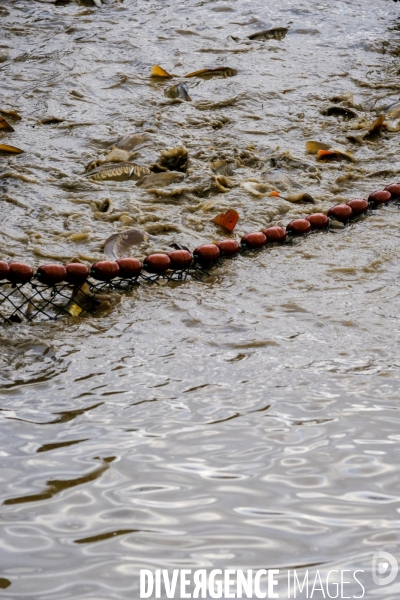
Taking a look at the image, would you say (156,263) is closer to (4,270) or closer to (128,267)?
(128,267)

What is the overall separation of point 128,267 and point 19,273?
0.47 m

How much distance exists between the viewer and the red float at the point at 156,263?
3.25 metres

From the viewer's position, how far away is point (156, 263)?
326 cm

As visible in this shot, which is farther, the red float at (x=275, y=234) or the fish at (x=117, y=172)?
the fish at (x=117, y=172)

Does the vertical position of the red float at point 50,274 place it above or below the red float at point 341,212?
above

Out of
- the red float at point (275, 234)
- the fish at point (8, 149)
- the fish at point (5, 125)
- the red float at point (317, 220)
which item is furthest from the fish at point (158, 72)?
the red float at point (275, 234)

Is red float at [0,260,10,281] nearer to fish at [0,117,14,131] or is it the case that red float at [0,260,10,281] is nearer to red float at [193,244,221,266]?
red float at [193,244,221,266]

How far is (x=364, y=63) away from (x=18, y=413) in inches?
206

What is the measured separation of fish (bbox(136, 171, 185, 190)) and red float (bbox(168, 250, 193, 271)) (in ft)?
3.44

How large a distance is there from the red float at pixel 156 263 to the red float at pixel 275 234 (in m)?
0.63

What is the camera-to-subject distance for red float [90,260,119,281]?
3109 mm

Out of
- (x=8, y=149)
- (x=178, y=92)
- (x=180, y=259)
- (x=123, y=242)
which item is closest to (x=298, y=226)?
(x=180, y=259)

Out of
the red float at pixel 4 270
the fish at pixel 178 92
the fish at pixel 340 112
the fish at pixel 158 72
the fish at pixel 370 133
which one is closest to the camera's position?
the red float at pixel 4 270

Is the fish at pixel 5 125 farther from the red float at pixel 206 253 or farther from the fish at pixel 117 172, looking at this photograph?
the red float at pixel 206 253
